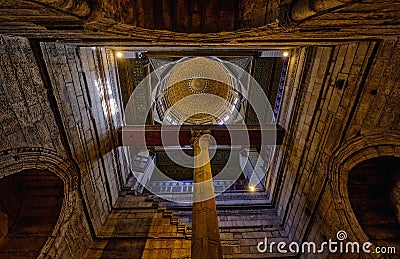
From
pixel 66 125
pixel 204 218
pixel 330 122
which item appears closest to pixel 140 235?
pixel 204 218

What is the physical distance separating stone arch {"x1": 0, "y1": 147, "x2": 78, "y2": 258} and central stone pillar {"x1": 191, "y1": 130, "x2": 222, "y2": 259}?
336 centimetres

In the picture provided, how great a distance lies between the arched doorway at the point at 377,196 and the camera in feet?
17.3

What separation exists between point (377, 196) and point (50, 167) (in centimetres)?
862

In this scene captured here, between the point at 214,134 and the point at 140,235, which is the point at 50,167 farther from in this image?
the point at 214,134

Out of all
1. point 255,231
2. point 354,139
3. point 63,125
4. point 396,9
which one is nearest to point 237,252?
point 255,231

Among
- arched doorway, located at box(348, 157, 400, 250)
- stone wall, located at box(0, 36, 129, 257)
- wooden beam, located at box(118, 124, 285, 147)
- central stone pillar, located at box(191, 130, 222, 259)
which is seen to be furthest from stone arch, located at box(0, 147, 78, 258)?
arched doorway, located at box(348, 157, 400, 250)

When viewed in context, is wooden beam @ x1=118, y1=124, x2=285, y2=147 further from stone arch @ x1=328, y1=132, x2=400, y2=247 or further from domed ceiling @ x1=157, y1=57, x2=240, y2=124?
domed ceiling @ x1=157, y1=57, x2=240, y2=124

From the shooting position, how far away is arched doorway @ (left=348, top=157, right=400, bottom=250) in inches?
207

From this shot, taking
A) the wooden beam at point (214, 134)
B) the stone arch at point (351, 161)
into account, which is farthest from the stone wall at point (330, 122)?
the wooden beam at point (214, 134)

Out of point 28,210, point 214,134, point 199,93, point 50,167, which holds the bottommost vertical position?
point 28,210

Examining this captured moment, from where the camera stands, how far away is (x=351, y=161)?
5.06 m

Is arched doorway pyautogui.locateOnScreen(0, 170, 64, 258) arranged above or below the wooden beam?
below

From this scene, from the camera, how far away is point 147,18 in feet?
12.7

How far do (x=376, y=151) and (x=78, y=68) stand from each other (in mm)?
7895
